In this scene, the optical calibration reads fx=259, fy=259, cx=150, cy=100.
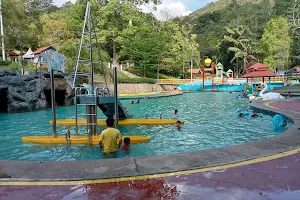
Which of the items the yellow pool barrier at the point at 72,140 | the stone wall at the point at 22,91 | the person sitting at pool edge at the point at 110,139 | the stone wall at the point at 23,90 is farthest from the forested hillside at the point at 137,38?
the person sitting at pool edge at the point at 110,139

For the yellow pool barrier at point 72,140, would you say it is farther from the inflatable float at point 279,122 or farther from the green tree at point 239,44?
the green tree at point 239,44

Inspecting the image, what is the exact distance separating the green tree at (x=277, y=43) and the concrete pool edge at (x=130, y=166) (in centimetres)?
4692

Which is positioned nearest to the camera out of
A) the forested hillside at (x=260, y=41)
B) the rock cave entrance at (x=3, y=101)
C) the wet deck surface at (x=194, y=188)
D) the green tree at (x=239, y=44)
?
the wet deck surface at (x=194, y=188)

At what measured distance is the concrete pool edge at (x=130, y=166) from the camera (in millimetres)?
4941

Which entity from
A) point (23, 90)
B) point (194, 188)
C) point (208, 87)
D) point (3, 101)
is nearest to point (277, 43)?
point (208, 87)

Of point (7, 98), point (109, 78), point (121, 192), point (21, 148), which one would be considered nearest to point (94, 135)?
point (21, 148)

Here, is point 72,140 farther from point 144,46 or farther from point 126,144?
point 144,46

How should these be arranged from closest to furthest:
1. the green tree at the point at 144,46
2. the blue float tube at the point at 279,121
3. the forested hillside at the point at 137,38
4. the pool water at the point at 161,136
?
the pool water at the point at 161,136
the blue float tube at the point at 279,121
the forested hillside at the point at 137,38
the green tree at the point at 144,46

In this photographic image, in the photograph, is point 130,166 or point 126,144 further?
point 126,144

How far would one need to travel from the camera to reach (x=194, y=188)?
4.38 metres

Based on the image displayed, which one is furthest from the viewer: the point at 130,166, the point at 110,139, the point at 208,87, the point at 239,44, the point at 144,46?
the point at 239,44

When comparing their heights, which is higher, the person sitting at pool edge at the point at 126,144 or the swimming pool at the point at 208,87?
the swimming pool at the point at 208,87

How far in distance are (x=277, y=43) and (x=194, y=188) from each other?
5127 cm

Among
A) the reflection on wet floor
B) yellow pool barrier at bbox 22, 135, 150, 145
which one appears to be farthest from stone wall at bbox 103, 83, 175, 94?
the reflection on wet floor
